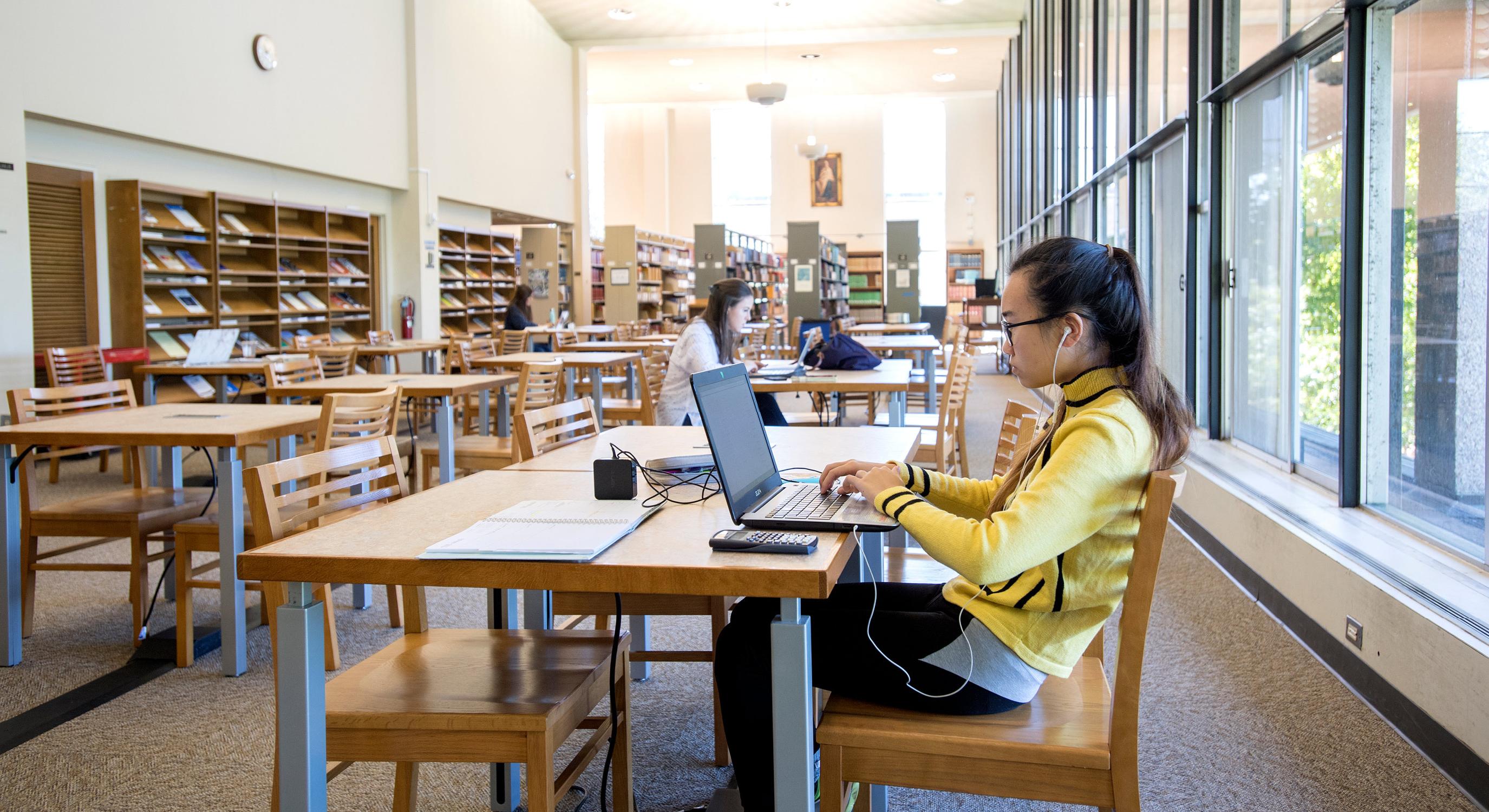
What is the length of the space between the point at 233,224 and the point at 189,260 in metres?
0.57

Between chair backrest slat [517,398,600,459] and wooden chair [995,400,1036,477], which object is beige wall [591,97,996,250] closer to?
chair backrest slat [517,398,600,459]

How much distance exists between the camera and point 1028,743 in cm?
144

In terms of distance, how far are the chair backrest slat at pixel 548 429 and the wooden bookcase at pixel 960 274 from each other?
18.4 metres

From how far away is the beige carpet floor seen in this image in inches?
88.7

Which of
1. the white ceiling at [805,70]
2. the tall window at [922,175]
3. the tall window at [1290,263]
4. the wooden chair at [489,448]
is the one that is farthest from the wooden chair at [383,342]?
the tall window at [922,175]

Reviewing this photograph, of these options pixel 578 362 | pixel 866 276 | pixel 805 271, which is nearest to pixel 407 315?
pixel 805 271

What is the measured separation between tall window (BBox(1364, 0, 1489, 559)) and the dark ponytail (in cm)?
177

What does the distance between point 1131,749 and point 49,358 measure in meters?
7.16

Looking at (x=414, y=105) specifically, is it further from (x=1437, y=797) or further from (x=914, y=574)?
(x=1437, y=797)

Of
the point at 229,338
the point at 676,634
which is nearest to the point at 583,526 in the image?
the point at 676,634

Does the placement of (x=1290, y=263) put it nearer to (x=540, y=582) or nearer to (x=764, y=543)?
(x=764, y=543)

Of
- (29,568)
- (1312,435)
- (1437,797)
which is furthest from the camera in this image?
(1312,435)

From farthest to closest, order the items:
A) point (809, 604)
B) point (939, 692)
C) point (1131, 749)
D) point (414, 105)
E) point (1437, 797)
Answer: point (414, 105)
point (1437, 797)
point (809, 604)
point (939, 692)
point (1131, 749)

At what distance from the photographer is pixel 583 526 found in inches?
63.3
